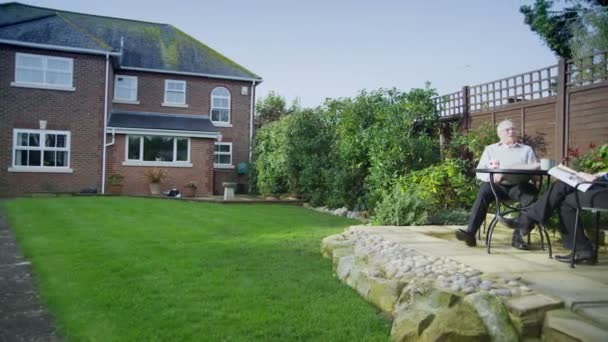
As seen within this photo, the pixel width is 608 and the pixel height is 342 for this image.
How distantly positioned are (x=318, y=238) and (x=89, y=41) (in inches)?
547

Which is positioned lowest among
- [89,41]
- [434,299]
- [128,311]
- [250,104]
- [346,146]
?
[128,311]

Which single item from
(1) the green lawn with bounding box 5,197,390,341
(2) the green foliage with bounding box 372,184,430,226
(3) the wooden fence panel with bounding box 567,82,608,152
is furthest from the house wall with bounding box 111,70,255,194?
(3) the wooden fence panel with bounding box 567,82,608,152

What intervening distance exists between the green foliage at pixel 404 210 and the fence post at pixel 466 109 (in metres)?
2.63

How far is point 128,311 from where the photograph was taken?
143 inches

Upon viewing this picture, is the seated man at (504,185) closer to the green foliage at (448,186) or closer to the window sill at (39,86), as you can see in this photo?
the green foliage at (448,186)

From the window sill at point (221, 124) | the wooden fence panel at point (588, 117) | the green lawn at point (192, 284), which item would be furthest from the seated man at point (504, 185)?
the window sill at point (221, 124)

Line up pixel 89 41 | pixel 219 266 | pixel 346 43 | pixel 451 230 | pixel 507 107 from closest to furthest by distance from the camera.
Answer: pixel 219 266 < pixel 451 230 < pixel 507 107 < pixel 346 43 < pixel 89 41

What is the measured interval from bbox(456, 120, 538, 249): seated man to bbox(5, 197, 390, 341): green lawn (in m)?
1.57

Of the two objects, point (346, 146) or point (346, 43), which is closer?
point (346, 146)

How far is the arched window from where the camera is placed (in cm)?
2103

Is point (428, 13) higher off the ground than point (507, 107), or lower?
higher

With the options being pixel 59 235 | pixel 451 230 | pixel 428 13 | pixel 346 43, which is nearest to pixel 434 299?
pixel 451 230

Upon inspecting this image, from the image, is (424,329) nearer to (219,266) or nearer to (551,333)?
(551,333)

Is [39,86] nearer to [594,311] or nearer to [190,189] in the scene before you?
[190,189]
